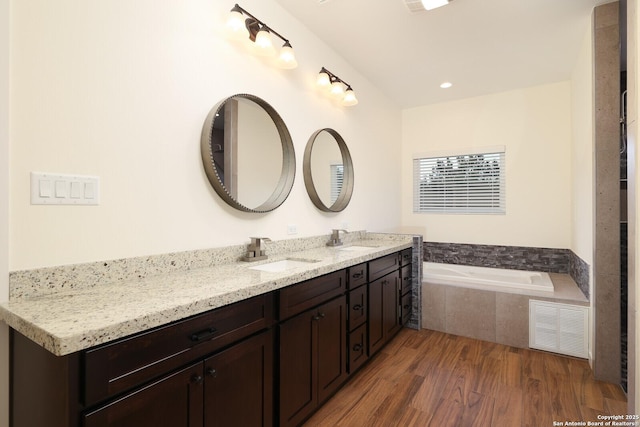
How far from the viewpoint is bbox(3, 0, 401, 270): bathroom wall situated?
1104mm

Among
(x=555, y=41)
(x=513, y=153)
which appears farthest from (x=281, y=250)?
(x=513, y=153)

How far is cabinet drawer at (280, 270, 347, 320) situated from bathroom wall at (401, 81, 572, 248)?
105 inches

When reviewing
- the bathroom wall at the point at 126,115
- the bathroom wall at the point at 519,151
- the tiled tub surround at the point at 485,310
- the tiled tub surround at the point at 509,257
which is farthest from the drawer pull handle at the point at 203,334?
the bathroom wall at the point at 519,151

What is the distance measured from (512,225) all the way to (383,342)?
2288 mm

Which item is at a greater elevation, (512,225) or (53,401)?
(512,225)

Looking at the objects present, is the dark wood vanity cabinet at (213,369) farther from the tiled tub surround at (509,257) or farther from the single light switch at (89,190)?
the tiled tub surround at (509,257)

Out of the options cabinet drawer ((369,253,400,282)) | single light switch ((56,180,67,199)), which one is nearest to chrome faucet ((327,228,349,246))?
cabinet drawer ((369,253,400,282))

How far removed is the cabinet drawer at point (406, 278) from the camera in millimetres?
2895

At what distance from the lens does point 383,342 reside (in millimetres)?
2543

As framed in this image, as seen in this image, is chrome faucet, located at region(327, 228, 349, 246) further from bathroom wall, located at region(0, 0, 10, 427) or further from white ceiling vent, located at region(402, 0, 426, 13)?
bathroom wall, located at region(0, 0, 10, 427)

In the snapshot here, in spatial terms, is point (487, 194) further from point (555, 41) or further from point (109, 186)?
point (109, 186)

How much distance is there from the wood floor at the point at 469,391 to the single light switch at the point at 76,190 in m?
1.61

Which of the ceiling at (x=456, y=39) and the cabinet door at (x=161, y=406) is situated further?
the ceiling at (x=456, y=39)

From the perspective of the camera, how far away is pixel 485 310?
9.36ft
